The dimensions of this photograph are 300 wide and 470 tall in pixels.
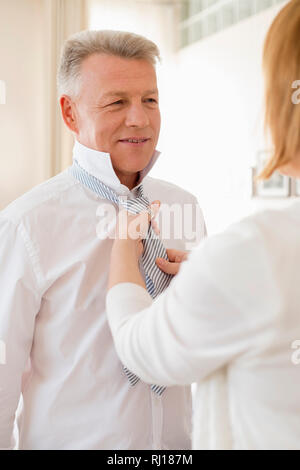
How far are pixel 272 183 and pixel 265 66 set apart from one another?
10.1 ft

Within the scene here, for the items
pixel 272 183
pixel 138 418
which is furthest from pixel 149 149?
pixel 272 183

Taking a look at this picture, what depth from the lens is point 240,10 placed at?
432cm

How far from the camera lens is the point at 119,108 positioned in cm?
139

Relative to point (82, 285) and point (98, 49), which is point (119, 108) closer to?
point (98, 49)

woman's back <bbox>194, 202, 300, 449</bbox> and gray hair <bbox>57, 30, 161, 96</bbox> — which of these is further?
gray hair <bbox>57, 30, 161, 96</bbox>

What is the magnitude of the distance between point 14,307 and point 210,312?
0.61 m

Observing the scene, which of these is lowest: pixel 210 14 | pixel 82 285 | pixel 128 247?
pixel 82 285

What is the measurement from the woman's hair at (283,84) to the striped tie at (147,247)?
460 mm

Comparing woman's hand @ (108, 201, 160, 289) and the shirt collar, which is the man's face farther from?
woman's hand @ (108, 201, 160, 289)

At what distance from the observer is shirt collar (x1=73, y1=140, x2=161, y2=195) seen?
54.4 inches

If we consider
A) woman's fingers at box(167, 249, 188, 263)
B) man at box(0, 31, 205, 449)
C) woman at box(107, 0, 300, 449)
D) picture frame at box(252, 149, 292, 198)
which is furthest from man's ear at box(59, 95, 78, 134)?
picture frame at box(252, 149, 292, 198)

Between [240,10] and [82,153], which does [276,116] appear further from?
[240,10]

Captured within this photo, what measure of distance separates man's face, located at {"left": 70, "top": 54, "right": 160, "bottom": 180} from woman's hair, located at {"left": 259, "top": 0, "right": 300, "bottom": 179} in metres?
0.51

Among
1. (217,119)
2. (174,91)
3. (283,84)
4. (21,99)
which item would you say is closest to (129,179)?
(283,84)
